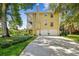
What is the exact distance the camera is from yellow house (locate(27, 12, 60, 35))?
12.0ft

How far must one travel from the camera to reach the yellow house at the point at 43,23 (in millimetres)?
3672

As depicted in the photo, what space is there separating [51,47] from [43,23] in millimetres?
407

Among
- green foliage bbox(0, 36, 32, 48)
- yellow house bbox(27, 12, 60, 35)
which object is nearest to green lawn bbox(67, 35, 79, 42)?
yellow house bbox(27, 12, 60, 35)

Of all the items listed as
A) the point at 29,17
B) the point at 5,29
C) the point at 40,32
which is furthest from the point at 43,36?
the point at 5,29

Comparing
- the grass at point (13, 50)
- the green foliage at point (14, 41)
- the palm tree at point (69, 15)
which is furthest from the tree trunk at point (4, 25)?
the palm tree at point (69, 15)

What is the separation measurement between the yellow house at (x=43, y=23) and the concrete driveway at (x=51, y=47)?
0.11 metres

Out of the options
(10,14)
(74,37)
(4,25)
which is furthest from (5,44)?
(74,37)

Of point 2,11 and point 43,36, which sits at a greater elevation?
point 2,11

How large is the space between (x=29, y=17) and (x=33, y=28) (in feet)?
0.61

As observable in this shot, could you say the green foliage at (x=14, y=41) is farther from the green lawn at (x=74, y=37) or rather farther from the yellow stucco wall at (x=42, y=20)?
the green lawn at (x=74, y=37)

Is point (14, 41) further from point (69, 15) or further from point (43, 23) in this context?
point (69, 15)

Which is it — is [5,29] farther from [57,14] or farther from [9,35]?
[57,14]

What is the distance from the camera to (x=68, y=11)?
12.1 ft

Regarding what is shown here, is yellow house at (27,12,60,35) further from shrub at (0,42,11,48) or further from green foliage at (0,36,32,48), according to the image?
shrub at (0,42,11,48)
